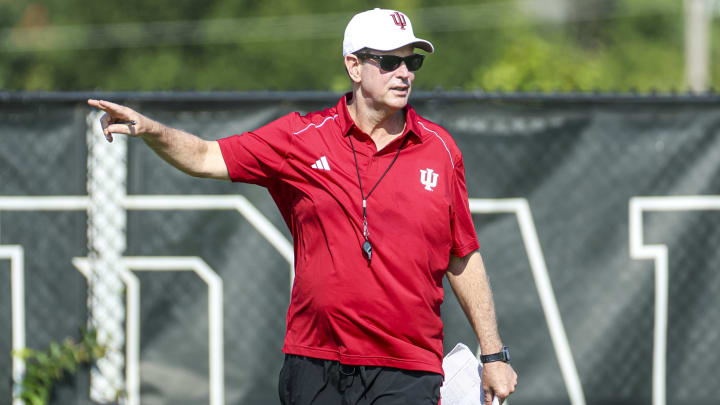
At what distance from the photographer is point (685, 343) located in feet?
17.0

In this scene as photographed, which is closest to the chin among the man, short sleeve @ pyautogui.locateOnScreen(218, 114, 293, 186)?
the man

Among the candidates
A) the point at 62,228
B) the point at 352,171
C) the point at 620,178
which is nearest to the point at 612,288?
the point at 620,178

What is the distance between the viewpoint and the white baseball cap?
3613 mm

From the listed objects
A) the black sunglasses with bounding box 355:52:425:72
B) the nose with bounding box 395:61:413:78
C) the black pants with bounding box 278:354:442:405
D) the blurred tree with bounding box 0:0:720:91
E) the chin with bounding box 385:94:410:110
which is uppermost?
the blurred tree with bounding box 0:0:720:91

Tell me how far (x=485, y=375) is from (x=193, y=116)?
2368mm

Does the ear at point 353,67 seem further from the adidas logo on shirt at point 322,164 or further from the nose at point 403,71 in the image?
the adidas logo on shirt at point 322,164

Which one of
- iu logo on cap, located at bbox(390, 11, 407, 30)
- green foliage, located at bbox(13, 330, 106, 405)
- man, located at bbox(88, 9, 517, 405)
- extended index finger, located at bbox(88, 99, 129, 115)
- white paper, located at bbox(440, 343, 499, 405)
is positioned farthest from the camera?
green foliage, located at bbox(13, 330, 106, 405)

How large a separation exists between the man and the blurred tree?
34.0m

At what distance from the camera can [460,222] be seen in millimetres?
3729

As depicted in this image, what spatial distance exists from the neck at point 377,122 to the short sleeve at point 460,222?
0.95 feet

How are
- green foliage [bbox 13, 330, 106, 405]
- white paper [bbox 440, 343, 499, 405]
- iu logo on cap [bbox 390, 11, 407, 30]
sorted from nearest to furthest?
1. iu logo on cap [bbox 390, 11, 407, 30]
2. white paper [bbox 440, 343, 499, 405]
3. green foliage [bbox 13, 330, 106, 405]

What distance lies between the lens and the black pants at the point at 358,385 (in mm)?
3543

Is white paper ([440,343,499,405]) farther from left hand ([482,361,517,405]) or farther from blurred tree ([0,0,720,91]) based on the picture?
blurred tree ([0,0,720,91])

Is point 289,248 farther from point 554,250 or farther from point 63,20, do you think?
point 63,20
